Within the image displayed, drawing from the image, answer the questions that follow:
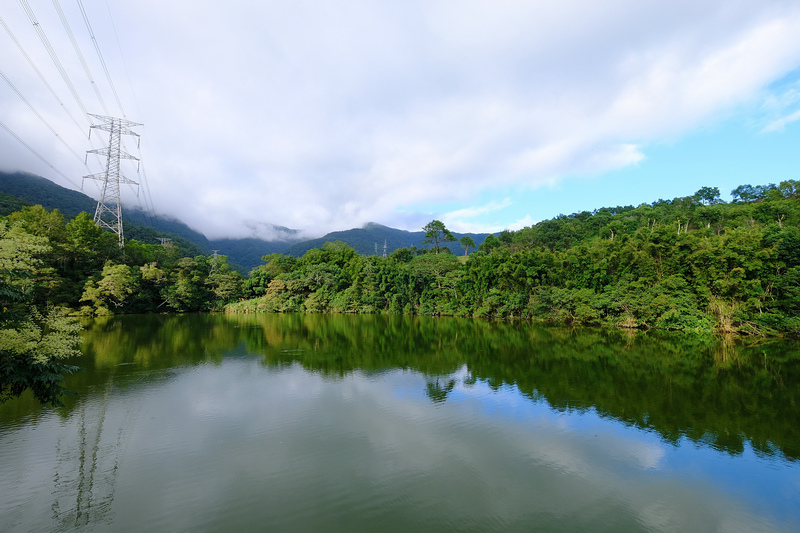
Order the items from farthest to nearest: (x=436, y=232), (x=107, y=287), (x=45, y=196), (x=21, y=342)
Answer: (x=45, y=196), (x=436, y=232), (x=107, y=287), (x=21, y=342)

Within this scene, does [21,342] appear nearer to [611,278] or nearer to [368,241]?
[611,278]

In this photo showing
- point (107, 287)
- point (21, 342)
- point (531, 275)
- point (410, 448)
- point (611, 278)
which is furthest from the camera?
point (107, 287)

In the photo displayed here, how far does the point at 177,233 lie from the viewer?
129 meters

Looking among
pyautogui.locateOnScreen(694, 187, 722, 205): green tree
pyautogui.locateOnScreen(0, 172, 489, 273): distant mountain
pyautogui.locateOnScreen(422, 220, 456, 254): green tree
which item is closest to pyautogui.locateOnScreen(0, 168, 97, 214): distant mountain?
pyautogui.locateOnScreen(0, 172, 489, 273): distant mountain

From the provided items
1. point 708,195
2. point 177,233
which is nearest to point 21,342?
point 708,195

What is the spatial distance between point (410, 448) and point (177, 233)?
5800 inches

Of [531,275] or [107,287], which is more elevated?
[531,275]

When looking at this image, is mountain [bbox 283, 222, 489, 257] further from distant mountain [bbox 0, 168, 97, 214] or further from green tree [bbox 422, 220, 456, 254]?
green tree [bbox 422, 220, 456, 254]

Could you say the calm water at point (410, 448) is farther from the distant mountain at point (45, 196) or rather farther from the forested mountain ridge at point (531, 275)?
the distant mountain at point (45, 196)

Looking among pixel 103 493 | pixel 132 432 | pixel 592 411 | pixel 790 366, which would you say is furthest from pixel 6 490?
pixel 790 366

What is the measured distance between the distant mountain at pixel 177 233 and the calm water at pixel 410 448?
151 ft

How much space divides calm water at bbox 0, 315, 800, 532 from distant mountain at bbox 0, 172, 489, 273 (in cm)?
4589

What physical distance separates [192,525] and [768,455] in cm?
1021

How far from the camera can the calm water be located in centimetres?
513
